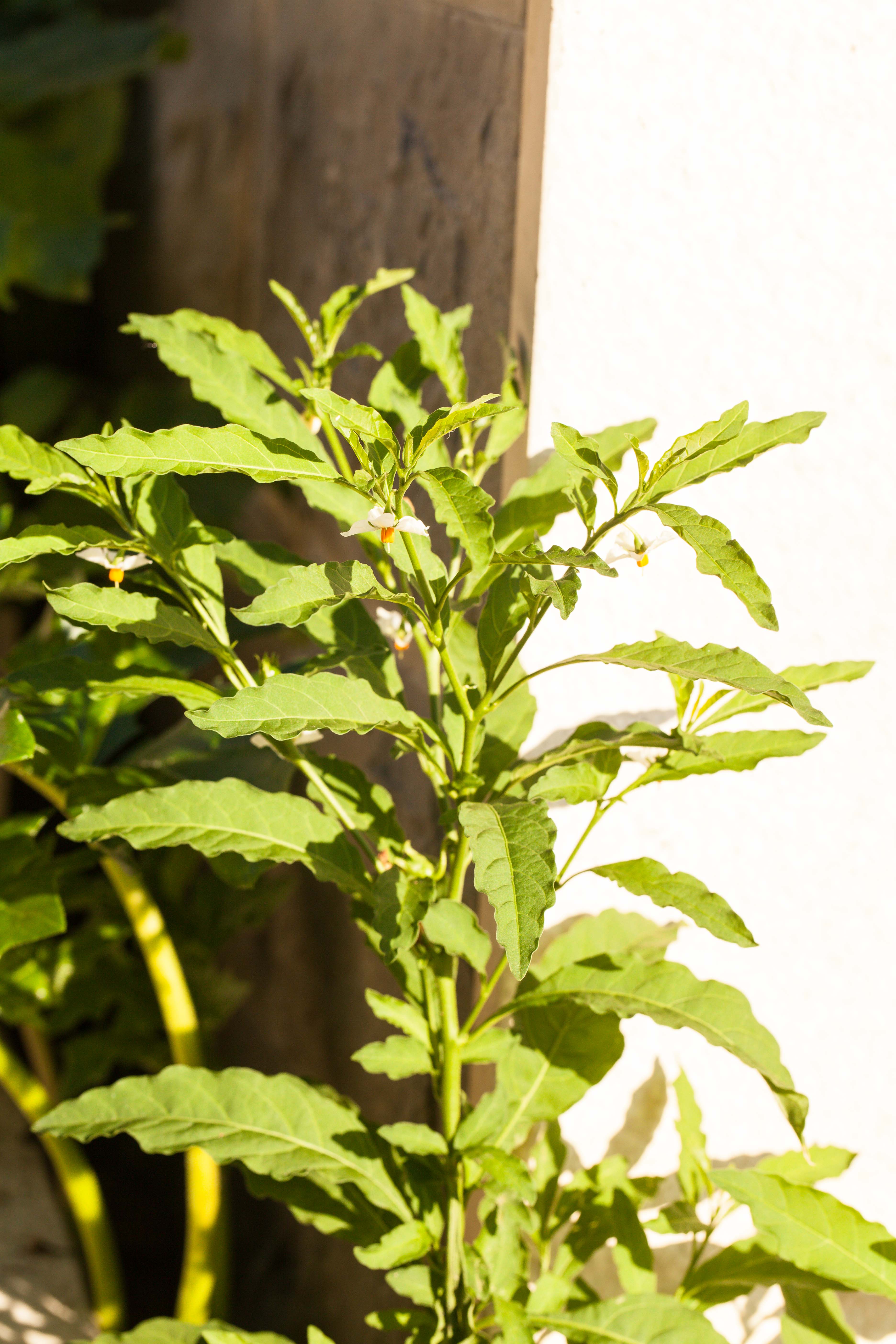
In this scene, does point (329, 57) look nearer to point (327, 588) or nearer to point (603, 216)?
point (603, 216)

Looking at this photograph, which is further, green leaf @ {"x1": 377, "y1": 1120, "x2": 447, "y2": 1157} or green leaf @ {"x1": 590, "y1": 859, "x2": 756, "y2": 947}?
green leaf @ {"x1": 377, "y1": 1120, "x2": 447, "y2": 1157}

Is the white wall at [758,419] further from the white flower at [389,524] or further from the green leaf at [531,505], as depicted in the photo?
the white flower at [389,524]

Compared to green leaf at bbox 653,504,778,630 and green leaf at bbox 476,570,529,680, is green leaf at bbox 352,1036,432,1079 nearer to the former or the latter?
green leaf at bbox 476,570,529,680

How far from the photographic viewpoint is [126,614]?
1.99 feet

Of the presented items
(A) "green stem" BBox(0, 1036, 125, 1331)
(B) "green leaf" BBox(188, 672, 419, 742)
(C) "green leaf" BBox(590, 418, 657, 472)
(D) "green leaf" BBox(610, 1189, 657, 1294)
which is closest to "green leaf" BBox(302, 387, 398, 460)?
(B) "green leaf" BBox(188, 672, 419, 742)

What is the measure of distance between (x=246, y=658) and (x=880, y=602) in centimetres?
113

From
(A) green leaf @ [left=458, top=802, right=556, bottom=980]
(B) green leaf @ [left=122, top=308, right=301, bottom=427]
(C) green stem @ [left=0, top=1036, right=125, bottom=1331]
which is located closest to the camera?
(A) green leaf @ [left=458, top=802, right=556, bottom=980]

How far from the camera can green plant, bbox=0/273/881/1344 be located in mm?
520

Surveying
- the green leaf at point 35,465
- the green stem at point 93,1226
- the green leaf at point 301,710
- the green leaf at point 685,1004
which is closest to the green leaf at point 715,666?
the green leaf at point 301,710

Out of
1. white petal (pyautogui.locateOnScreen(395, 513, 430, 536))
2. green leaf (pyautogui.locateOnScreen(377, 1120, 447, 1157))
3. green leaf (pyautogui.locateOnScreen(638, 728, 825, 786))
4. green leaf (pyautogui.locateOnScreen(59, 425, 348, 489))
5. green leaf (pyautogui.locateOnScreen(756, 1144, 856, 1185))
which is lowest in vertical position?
green leaf (pyautogui.locateOnScreen(756, 1144, 856, 1185))

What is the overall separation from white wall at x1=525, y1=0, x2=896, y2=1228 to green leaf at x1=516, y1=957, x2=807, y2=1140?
0.16 meters

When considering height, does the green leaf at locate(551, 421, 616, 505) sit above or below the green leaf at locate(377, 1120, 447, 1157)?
above

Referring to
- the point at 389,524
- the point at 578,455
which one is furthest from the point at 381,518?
the point at 578,455

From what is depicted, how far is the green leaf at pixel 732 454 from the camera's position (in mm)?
Result: 540
